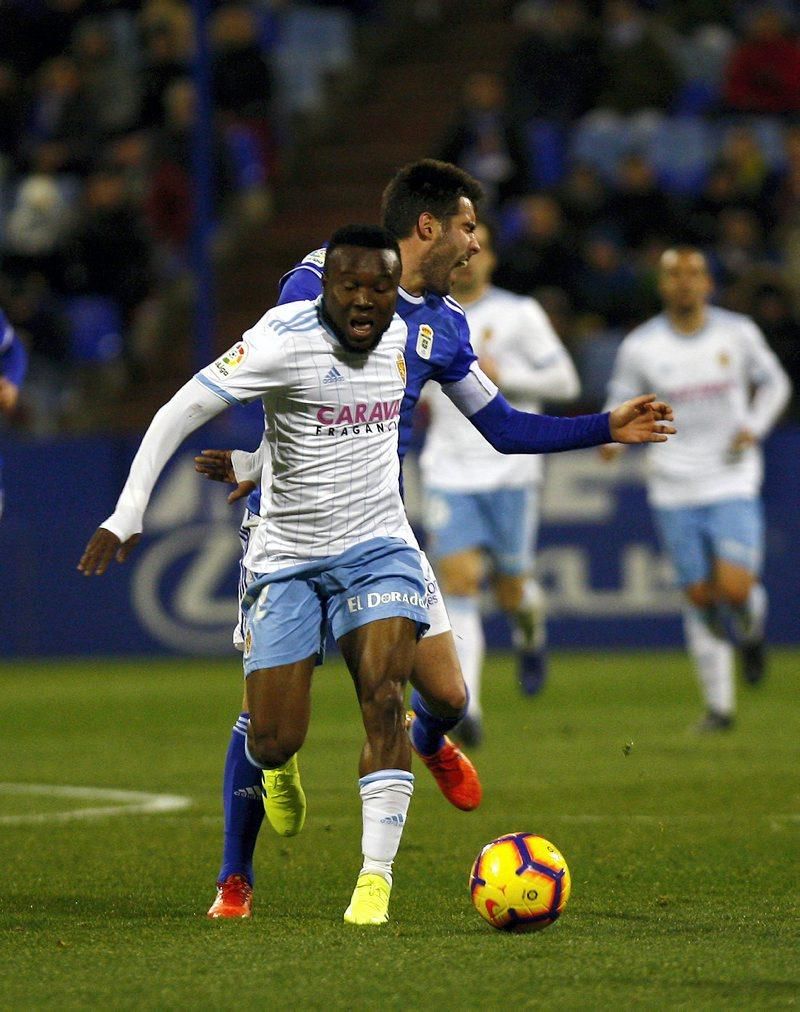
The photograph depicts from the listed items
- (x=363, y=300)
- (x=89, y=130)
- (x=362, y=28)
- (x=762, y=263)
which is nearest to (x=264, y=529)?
(x=363, y=300)

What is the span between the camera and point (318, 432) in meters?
5.83

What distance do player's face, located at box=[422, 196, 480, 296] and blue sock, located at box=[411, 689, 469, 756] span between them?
1.43 m

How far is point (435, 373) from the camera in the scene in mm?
6359

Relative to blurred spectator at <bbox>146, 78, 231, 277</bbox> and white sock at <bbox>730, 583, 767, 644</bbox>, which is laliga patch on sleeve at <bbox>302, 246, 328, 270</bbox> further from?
blurred spectator at <bbox>146, 78, 231, 277</bbox>

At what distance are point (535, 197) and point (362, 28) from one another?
5163 mm

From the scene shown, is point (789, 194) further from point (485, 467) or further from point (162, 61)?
point (485, 467)

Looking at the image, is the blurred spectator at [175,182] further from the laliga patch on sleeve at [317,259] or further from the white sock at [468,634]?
the laliga patch on sleeve at [317,259]

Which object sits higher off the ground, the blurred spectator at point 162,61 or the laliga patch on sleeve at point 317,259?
the laliga patch on sleeve at point 317,259

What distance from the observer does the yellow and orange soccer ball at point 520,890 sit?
215 inches

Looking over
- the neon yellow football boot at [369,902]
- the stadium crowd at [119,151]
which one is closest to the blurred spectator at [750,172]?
the stadium crowd at [119,151]

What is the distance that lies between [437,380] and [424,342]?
0.65ft

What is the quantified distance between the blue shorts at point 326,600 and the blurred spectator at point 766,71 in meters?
13.4

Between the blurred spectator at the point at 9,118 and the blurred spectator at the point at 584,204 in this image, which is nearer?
the blurred spectator at the point at 584,204

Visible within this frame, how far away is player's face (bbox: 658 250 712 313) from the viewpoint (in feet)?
36.1
